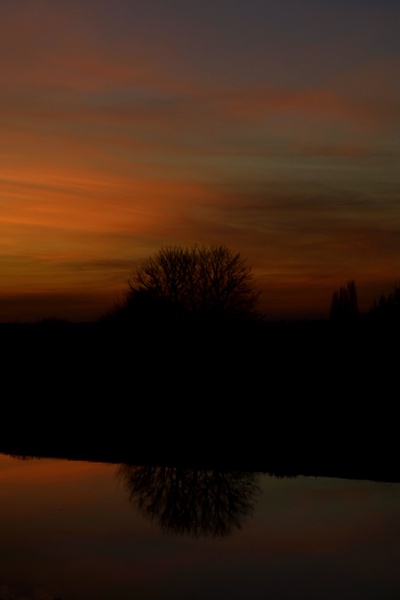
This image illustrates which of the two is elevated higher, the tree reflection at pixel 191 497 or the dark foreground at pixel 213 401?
the dark foreground at pixel 213 401

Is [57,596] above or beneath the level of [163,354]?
beneath

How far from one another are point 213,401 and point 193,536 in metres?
14.1

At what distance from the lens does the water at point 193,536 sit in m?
9.29

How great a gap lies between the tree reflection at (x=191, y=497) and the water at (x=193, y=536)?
0.02 m

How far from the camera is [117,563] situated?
1027 centimetres

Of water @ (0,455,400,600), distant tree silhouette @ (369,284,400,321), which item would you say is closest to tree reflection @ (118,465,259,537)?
water @ (0,455,400,600)

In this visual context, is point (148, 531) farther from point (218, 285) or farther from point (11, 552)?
point (218, 285)

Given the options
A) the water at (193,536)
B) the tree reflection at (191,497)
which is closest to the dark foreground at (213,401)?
the tree reflection at (191,497)

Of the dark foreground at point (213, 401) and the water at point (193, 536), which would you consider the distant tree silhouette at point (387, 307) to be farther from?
the water at point (193, 536)

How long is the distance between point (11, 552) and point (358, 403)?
15.4 metres

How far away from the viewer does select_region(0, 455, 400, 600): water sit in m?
9.29

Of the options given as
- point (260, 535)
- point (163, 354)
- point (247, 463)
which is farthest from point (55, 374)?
point (260, 535)

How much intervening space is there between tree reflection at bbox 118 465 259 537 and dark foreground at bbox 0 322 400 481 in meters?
1.04

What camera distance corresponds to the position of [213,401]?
25672 mm
